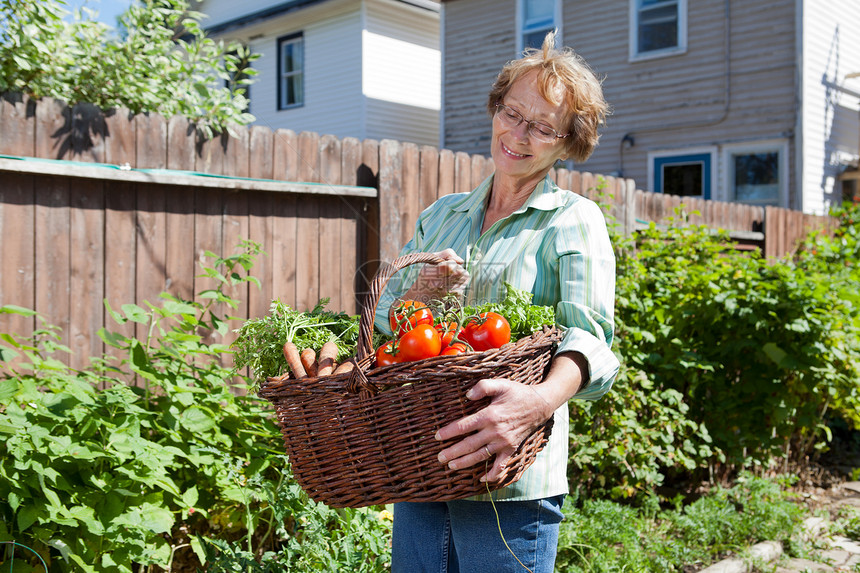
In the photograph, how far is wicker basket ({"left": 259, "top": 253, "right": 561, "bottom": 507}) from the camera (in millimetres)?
1568

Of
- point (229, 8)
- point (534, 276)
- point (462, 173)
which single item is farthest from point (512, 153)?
point (229, 8)

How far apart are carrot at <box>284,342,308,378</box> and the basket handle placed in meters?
0.17

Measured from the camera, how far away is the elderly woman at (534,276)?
1780 millimetres

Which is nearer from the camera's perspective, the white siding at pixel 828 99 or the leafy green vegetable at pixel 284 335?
the leafy green vegetable at pixel 284 335

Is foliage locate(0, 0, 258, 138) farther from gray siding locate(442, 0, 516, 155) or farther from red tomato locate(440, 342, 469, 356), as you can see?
gray siding locate(442, 0, 516, 155)

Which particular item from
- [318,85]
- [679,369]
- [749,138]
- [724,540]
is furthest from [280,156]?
[318,85]

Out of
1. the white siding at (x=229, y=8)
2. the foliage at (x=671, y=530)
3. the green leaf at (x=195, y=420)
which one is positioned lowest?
the foliage at (x=671, y=530)

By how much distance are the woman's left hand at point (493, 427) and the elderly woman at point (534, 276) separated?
0.8 inches

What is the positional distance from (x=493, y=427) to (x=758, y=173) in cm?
1161

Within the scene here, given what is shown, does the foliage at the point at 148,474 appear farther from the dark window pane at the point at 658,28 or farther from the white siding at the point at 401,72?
the white siding at the point at 401,72

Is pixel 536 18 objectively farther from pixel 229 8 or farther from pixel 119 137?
pixel 119 137

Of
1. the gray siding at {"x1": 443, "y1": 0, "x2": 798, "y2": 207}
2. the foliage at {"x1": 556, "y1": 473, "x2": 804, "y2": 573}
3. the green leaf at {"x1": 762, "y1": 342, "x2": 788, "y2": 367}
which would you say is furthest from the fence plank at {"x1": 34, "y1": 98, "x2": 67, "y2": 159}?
the gray siding at {"x1": 443, "y1": 0, "x2": 798, "y2": 207}

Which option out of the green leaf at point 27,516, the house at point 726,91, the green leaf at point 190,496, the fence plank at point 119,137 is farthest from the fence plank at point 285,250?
the house at point 726,91

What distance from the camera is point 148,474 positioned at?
7.94 feet
